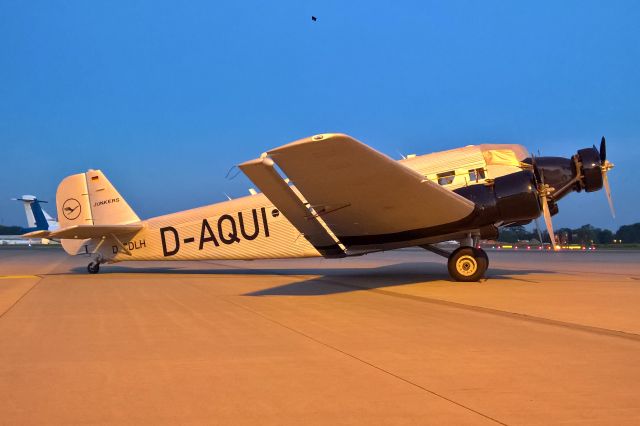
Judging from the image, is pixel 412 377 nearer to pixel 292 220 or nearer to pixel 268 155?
pixel 268 155

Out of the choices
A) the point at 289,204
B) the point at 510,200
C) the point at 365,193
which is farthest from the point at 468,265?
the point at 289,204

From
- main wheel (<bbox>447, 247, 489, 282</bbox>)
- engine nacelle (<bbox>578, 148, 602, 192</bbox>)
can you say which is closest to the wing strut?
main wheel (<bbox>447, 247, 489, 282</bbox>)

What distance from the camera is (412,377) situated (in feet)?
17.3

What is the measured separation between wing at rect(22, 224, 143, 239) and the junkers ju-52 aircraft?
3 cm

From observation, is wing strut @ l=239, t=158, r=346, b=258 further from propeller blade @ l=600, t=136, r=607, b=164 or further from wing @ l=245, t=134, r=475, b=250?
propeller blade @ l=600, t=136, r=607, b=164

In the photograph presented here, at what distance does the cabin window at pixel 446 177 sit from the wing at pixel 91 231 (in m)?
10.2

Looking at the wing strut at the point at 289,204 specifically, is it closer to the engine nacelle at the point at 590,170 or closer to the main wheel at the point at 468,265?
the main wheel at the point at 468,265

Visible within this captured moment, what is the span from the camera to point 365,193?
12.6 meters

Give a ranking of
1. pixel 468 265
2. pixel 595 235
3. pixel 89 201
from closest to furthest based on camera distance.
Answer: pixel 468 265 < pixel 89 201 < pixel 595 235

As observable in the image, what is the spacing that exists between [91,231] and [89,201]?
1.89m

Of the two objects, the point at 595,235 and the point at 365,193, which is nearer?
the point at 365,193

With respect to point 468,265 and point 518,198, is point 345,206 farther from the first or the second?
point 518,198

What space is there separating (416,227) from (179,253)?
820 centimetres

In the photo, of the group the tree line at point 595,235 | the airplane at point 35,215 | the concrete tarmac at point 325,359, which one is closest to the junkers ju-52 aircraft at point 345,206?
the concrete tarmac at point 325,359
